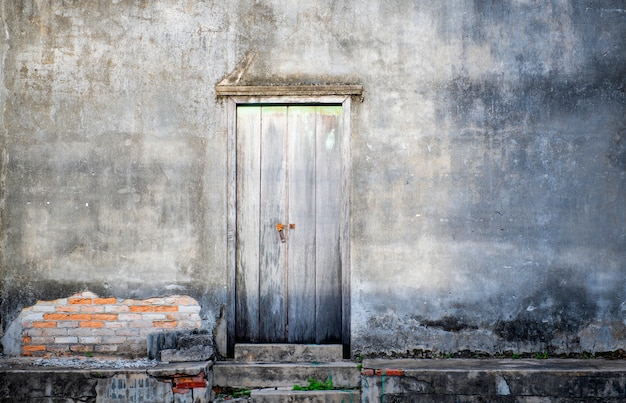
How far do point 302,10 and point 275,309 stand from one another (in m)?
2.59

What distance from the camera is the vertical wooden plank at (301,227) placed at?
5219 mm

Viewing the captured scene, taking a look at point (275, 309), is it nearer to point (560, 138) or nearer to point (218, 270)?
point (218, 270)

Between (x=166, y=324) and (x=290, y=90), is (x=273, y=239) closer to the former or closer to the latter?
(x=166, y=324)

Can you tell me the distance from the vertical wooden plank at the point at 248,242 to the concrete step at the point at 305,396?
61 centimetres

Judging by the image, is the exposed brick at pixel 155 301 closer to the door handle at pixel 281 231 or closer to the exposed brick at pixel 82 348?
the exposed brick at pixel 82 348

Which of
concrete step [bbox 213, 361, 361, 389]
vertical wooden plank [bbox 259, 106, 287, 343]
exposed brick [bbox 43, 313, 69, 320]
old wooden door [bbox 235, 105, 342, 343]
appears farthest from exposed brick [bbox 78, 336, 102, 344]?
vertical wooden plank [bbox 259, 106, 287, 343]

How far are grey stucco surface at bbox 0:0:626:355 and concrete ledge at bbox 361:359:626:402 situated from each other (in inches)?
18.2

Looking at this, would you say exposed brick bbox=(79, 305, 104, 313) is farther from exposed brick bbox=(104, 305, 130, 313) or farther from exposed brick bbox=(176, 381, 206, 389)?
exposed brick bbox=(176, 381, 206, 389)

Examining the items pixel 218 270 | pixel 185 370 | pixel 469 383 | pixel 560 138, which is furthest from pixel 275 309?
pixel 560 138

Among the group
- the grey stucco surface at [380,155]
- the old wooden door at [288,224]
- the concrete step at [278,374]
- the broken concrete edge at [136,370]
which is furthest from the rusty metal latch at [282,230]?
the broken concrete edge at [136,370]

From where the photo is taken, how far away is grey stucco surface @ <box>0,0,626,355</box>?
5090 mm

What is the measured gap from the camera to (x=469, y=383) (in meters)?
4.63

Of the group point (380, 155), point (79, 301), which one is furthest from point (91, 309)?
point (380, 155)

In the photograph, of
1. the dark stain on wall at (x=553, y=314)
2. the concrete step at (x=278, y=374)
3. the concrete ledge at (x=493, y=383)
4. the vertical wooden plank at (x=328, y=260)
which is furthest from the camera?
the vertical wooden plank at (x=328, y=260)
